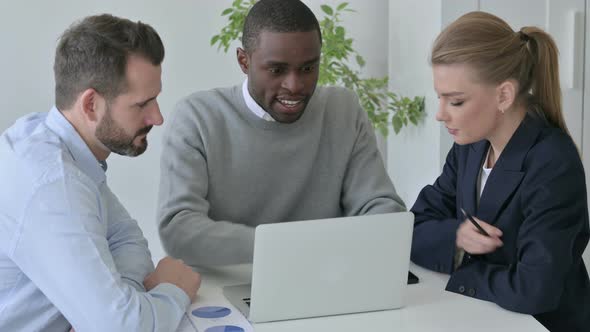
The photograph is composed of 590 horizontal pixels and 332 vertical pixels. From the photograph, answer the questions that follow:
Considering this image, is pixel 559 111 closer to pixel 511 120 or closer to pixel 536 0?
pixel 511 120

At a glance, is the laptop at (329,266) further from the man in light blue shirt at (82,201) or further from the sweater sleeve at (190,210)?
the sweater sleeve at (190,210)

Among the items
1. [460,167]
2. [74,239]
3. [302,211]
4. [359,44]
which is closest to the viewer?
[74,239]

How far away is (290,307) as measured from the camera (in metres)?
1.49

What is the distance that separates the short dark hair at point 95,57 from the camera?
1.50 m

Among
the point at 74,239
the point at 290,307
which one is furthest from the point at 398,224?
the point at 74,239

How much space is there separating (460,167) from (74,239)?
988 mm

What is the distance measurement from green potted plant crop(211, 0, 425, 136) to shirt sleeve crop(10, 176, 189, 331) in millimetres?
1945

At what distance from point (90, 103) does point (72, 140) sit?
8 cm

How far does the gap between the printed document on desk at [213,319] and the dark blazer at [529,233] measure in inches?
18.9

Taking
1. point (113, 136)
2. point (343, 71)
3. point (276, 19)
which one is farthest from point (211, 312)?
point (343, 71)

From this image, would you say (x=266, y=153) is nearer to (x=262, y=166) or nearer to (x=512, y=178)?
(x=262, y=166)

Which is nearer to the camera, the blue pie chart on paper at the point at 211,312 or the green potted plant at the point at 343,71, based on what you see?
the blue pie chart on paper at the point at 211,312

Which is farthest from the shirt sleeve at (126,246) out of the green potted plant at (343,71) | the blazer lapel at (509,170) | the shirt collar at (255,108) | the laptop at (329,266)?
the green potted plant at (343,71)

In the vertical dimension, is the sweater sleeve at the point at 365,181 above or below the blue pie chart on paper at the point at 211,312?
above
